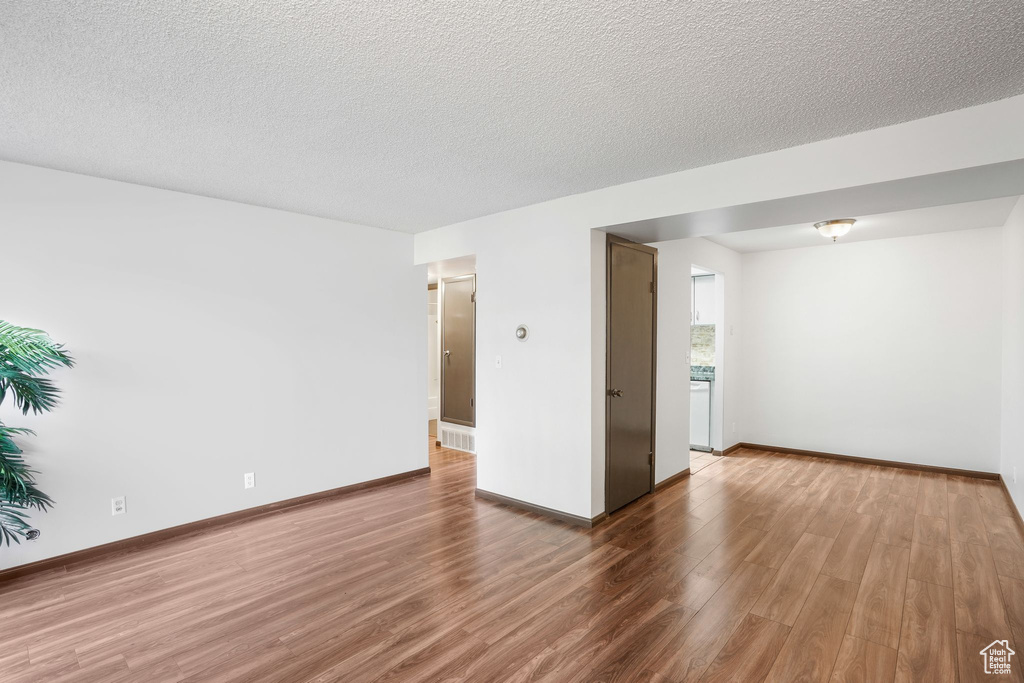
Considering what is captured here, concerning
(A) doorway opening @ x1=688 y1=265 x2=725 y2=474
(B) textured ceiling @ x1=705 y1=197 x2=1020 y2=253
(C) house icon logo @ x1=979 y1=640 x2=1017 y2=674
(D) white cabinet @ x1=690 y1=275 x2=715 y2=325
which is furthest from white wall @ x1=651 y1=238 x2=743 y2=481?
(C) house icon logo @ x1=979 y1=640 x2=1017 y2=674

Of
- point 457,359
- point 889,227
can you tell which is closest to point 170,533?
point 457,359

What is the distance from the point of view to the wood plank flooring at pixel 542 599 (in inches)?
82.9

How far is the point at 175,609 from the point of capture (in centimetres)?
257

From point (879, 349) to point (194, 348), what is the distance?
21.7 feet

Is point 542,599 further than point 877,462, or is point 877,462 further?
point 877,462

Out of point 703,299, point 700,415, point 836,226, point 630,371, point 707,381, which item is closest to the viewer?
point 630,371

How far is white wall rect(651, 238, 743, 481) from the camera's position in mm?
4684

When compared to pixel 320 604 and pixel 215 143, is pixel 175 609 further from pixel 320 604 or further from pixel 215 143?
pixel 215 143

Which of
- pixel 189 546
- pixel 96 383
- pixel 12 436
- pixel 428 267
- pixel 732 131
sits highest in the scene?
pixel 732 131

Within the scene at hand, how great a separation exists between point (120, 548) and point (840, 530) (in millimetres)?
4969

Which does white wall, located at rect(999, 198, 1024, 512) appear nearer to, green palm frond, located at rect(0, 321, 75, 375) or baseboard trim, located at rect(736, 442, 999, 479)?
baseboard trim, located at rect(736, 442, 999, 479)

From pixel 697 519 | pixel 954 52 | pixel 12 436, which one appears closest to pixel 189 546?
pixel 12 436

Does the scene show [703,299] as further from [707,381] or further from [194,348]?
[194,348]

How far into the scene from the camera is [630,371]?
4125mm
